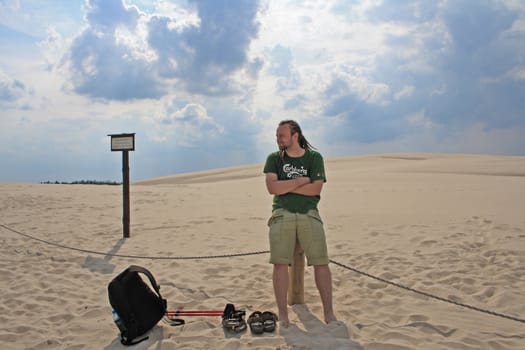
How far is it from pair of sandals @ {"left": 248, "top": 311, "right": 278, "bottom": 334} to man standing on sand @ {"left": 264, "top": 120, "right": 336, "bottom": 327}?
140mm

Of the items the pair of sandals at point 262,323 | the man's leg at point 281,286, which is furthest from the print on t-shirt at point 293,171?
the pair of sandals at point 262,323

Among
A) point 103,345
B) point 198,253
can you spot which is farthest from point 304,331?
point 198,253

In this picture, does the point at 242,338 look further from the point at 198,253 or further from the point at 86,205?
the point at 86,205

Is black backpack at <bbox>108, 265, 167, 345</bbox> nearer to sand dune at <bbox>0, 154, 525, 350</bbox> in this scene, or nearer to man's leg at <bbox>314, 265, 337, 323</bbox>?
sand dune at <bbox>0, 154, 525, 350</bbox>

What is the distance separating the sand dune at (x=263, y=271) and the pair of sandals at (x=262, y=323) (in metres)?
0.07

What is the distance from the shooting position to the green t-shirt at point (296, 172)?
14.4ft

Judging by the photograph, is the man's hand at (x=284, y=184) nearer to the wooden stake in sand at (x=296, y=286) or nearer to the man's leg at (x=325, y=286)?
the man's leg at (x=325, y=286)

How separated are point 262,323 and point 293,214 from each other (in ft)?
3.59

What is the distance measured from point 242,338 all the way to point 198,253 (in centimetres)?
348

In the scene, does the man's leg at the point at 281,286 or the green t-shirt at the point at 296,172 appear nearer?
the man's leg at the point at 281,286

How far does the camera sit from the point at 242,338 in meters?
3.96

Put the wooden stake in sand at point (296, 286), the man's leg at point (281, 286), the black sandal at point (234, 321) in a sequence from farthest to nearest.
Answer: the wooden stake in sand at point (296, 286)
the man's leg at point (281, 286)
the black sandal at point (234, 321)

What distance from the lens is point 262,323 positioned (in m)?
4.07

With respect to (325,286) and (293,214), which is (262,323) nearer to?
(325,286)
